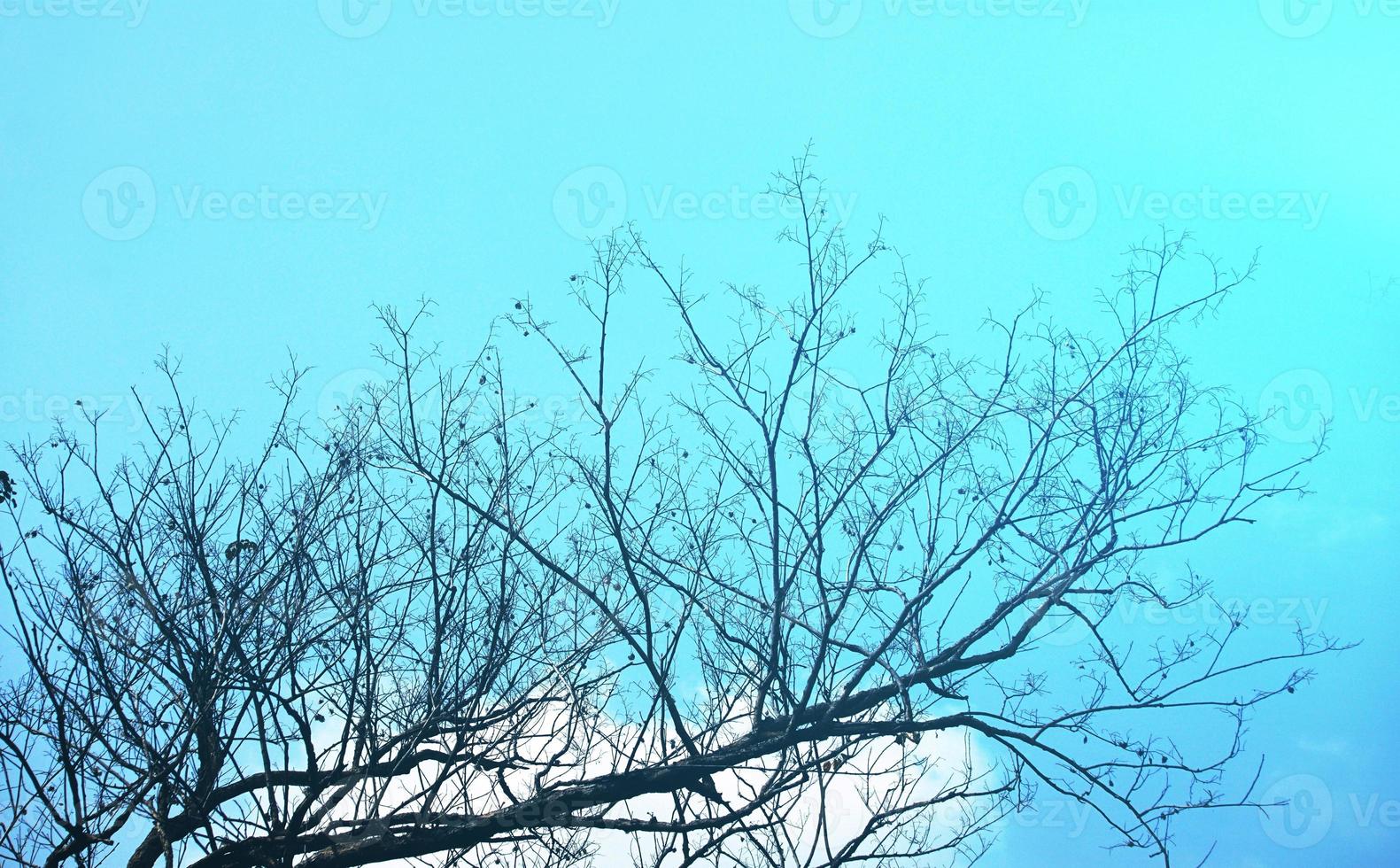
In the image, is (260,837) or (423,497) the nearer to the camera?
(260,837)

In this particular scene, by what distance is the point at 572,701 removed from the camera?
5.77 meters

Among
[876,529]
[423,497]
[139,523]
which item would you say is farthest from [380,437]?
[876,529]

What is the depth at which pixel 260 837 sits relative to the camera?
546 centimetres

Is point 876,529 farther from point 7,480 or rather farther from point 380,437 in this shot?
point 7,480

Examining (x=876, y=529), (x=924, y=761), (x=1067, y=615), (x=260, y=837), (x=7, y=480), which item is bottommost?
(x=260, y=837)

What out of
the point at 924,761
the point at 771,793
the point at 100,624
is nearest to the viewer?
the point at 100,624

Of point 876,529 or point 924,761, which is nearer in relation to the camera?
point 876,529

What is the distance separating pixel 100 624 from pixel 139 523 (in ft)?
2.11

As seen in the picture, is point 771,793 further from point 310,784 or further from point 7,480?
point 7,480

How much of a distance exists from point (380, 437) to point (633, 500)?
4.93 ft

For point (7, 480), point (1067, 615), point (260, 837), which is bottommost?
point (260, 837)

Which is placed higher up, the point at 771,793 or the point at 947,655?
the point at 947,655

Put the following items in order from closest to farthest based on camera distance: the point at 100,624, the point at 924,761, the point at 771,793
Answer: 1. the point at 100,624
2. the point at 771,793
3. the point at 924,761

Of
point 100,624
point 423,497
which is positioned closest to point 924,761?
point 423,497
